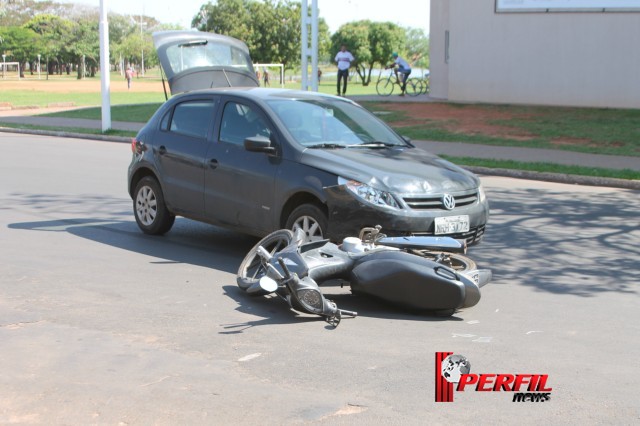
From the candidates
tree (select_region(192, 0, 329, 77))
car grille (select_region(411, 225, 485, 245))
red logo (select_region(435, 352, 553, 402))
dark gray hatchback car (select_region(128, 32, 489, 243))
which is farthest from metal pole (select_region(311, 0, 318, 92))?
tree (select_region(192, 0, 329, 77))

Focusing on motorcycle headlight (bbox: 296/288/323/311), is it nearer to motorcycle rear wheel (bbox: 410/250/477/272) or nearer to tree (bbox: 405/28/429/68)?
motorcycle rear wheel (bbox: 410/250/477/272)

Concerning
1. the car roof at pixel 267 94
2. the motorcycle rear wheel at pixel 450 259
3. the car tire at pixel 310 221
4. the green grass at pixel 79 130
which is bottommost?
the motorcycle rear wheel at pixel 450 259

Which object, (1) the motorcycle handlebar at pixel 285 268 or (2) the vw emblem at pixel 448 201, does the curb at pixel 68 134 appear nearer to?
(2) the vw emblem at pixel 448 201

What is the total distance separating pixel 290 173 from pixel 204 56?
11.1 metres

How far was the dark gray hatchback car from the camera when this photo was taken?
812 centimetres

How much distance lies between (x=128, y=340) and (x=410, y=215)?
2822 mm

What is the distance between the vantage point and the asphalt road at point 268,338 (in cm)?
506

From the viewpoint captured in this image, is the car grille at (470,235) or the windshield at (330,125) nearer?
the car grille at (470,235)

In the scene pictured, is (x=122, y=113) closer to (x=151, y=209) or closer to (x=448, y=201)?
(x=151, y=209)

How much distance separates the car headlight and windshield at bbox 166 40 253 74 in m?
11.1

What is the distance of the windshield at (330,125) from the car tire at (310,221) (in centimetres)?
75

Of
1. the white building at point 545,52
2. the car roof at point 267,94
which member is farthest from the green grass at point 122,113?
the car roof at point 267,94

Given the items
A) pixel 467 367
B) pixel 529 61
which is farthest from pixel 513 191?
pixel 529 61

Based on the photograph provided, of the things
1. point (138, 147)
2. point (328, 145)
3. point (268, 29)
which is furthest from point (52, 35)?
point (328, 145)
